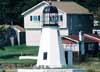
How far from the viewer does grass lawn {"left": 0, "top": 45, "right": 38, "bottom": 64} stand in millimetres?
63797

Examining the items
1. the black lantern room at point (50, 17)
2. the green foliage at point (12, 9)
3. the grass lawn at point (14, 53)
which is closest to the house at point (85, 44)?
the grass lawn at point (14, 53)

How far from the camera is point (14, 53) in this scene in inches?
2842

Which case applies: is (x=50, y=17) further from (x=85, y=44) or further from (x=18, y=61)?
(x=85, y=44)

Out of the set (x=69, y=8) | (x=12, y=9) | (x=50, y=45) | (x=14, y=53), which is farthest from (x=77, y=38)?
(x=50, y=45)

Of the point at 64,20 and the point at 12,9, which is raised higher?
the point at 12,9

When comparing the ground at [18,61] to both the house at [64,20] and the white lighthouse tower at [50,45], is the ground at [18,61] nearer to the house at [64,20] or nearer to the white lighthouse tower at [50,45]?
the house at [64,20]

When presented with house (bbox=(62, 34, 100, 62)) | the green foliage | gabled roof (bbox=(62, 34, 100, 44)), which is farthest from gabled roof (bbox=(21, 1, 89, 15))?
house (bbox=(62, 34, 100, 62))

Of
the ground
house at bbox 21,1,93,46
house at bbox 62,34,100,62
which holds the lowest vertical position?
the ground

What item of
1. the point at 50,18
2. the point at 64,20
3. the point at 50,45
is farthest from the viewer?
the point at 64,20

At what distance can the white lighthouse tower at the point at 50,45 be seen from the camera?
41844mm

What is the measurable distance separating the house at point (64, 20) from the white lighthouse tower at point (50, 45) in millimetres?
41176

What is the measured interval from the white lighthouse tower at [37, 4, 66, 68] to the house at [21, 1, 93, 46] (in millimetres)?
41176

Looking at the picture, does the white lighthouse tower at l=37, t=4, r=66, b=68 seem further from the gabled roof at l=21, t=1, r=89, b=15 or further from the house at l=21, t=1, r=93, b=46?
the gabled roof at l=21, t=1, r=89, b=15

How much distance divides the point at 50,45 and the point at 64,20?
4241 cm
